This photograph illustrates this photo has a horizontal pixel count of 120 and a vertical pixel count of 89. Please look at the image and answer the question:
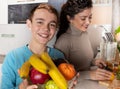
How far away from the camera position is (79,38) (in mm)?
881

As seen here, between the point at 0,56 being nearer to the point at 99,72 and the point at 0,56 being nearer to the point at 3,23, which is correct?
the point at 3,23

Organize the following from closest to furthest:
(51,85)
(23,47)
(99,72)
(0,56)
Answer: (51,85) < (99,72) < (23,47) < (0,56)

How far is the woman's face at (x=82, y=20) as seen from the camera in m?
0.83

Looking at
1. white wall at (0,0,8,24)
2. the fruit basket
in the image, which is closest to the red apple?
the fruit basket

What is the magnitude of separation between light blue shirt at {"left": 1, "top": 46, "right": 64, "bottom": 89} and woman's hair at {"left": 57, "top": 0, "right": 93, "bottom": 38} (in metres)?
0.11

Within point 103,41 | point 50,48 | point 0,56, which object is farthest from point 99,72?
point 0,56

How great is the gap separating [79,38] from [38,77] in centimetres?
32

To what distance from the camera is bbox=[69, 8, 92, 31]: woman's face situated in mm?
833

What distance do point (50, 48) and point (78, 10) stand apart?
21cm

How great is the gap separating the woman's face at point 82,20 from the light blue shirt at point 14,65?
0.14 meters

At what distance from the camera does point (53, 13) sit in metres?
0.82

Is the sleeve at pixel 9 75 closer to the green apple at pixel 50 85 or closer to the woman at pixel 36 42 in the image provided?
the woman at pixel 36 42

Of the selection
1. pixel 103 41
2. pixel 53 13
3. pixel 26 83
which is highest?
pixel 53 13

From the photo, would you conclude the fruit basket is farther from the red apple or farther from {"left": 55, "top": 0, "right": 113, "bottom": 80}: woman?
{"left": 55, "top": 0, "right": 113, "bottom": 80}: woman
